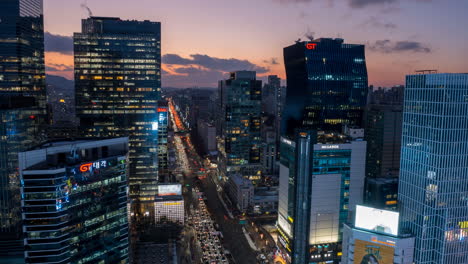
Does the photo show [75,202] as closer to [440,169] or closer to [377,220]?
[377,220]

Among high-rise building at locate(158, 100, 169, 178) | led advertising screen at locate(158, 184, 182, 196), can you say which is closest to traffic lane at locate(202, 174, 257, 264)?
led advertising screen at locate(158, 184, 182, 196)

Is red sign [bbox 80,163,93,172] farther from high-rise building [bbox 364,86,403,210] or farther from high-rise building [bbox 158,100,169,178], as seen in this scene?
high-rise building [bbox 364,86,403,210]

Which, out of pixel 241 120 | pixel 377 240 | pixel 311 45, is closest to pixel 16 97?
pixel 311 45

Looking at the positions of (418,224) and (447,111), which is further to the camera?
(418,224)

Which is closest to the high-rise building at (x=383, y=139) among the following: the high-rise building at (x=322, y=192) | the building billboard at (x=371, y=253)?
the high-rise building at (x=322, y=192)

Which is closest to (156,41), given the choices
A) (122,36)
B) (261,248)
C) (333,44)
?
(122,36)

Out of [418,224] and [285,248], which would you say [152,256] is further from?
[418,224]

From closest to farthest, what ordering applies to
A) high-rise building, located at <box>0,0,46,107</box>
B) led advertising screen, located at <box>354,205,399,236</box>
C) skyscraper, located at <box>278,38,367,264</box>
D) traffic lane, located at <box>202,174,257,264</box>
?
led advertising screen, located at <box>354,205,399,236</box>
skyscraper, located at <box>278,38,367,264</box>
traffic lane, located at <box>202,174,257,264</box>
high-rise building, located at <box>0,0,46,107</box>
